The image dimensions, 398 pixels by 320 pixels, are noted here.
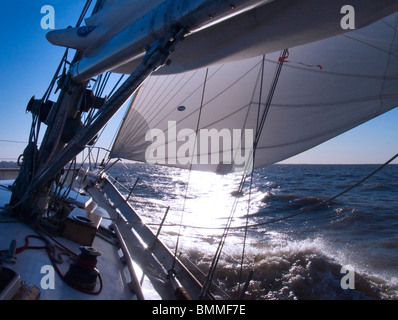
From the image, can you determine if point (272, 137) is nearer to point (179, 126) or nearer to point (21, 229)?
point (179, 126)

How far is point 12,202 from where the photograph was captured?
10.5ft

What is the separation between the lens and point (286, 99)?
419 centimetres

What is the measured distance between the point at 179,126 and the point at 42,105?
8.07ft

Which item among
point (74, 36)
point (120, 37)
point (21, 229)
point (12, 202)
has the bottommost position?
point (21, 229)

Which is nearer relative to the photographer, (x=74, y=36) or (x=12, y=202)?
(x=74, y=36)
